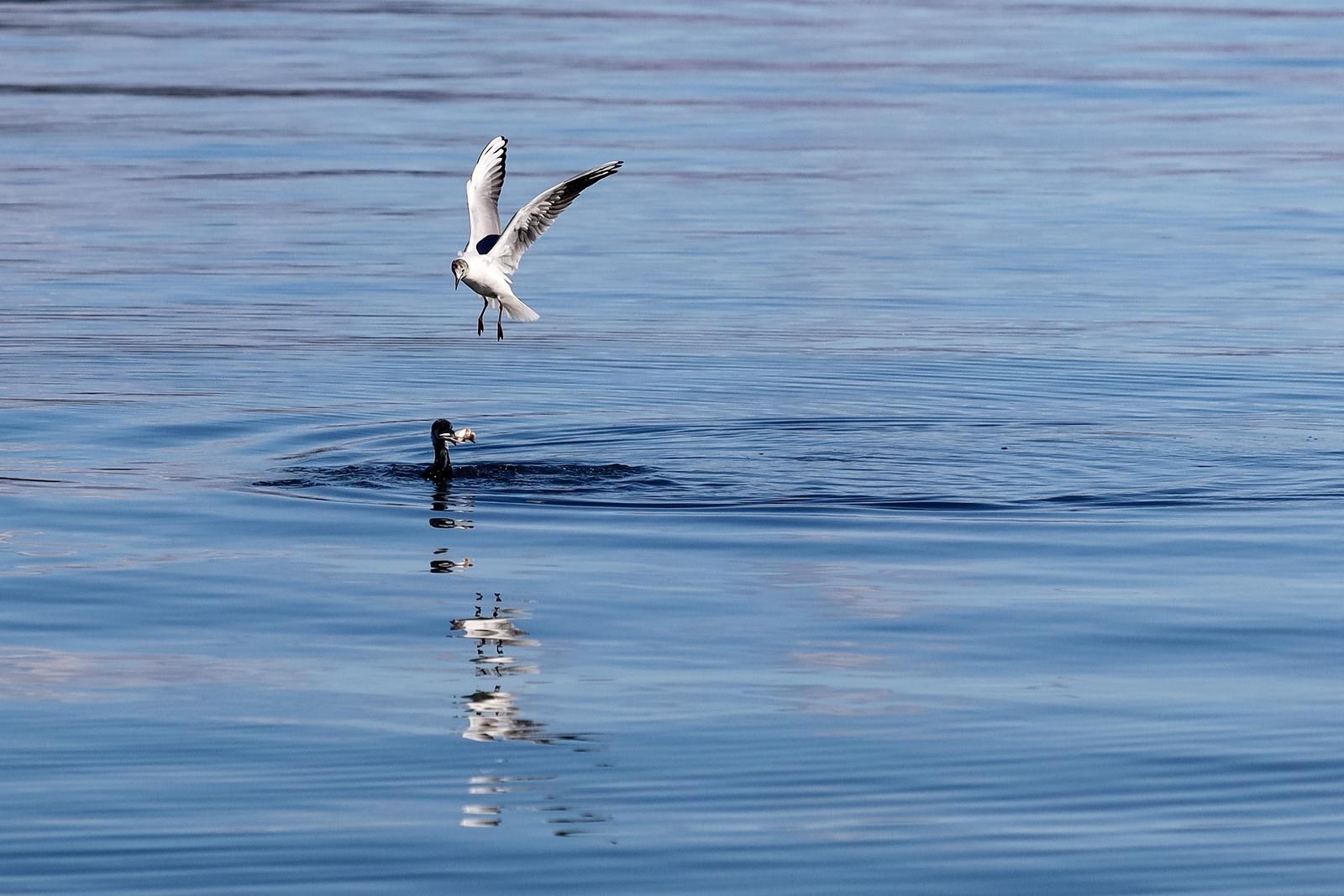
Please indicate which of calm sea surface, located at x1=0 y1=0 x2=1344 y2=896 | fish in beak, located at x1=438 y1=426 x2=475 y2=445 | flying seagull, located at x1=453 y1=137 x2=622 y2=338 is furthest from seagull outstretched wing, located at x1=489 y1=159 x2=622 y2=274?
fish in beak, located at x1=438 y1=426 x2=475 y2=445

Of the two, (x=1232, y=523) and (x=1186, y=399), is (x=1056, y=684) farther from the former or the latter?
(x=1186, y=399)

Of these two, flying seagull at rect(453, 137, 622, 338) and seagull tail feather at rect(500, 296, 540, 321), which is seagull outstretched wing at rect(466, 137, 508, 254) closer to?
flying seagull at rect(453, 137, 622, 338)

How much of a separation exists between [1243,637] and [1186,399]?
6.53 m

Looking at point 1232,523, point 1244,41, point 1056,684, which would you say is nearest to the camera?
point 1056,684

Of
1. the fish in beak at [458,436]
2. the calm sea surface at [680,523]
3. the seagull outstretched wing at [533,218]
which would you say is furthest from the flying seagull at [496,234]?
the fish in beak at [458,436]

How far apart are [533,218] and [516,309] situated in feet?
2.04

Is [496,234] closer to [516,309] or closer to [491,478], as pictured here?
[516,309]

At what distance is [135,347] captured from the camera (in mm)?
18078

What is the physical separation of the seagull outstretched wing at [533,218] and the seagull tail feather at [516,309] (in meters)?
0.18

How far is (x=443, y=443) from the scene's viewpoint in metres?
13.1

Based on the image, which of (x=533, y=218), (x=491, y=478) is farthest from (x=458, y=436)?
(x=533, y=218)

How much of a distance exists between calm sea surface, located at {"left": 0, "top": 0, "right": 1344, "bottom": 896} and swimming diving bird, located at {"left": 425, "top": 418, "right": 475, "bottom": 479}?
0.54 feet

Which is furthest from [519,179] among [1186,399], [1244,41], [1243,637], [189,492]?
[1244,41]

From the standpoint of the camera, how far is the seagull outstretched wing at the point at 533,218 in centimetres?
1384
